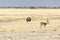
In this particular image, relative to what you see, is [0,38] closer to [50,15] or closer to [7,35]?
[7,35]

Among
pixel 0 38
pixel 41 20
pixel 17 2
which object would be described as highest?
pixel 17 2

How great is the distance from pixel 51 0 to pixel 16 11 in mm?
313

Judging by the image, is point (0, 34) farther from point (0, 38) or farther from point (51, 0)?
point (51, 0)

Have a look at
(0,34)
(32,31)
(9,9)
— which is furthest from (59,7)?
(0,34)

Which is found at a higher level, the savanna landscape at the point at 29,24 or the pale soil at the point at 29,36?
the savanna landscape at the point at 29,24

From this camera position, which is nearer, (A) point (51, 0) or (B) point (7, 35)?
(B) point (7, 35)

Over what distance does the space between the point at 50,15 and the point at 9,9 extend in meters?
0.31

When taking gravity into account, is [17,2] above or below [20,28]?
above

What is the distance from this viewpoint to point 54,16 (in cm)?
130

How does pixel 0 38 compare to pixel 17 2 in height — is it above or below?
below

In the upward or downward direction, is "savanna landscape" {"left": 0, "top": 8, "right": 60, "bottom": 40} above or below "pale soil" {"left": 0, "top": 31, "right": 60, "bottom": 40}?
above

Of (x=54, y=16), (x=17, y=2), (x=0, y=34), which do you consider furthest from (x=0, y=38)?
(x=54, y=16)

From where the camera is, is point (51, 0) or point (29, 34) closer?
point (29, 34)

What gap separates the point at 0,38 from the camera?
123cm
